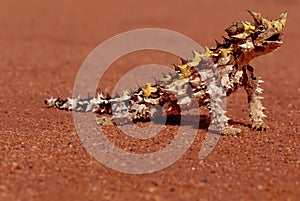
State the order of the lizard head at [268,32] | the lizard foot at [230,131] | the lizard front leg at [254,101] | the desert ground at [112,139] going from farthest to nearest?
the lizard front leg at [254,101] < the lizard foot at [230,131] < the lizard head at [268,32] < the desert ground at [112,139]

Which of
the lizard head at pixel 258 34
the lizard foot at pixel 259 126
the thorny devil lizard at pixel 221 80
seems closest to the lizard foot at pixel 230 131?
the thorny devil lizard at pixel 221 80

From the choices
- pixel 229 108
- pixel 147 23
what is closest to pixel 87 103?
pixel 229 108

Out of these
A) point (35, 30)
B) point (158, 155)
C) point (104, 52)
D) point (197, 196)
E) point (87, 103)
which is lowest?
point (197, 196)

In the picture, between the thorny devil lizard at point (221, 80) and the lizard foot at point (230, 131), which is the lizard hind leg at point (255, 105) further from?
the lizard foot at point (230, 131)

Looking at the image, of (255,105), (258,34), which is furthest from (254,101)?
(258,34)

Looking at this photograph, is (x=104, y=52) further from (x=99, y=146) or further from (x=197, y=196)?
(x=197, y=196)

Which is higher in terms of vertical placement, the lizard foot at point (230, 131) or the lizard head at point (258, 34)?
the lizard head at point (258, 34)

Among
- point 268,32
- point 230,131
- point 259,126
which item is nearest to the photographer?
point 268,32

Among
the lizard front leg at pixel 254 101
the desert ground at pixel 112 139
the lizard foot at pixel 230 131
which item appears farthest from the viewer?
the lizard front leg at pixel 254 101

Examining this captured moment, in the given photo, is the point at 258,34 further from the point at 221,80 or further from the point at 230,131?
the point at 230,131
